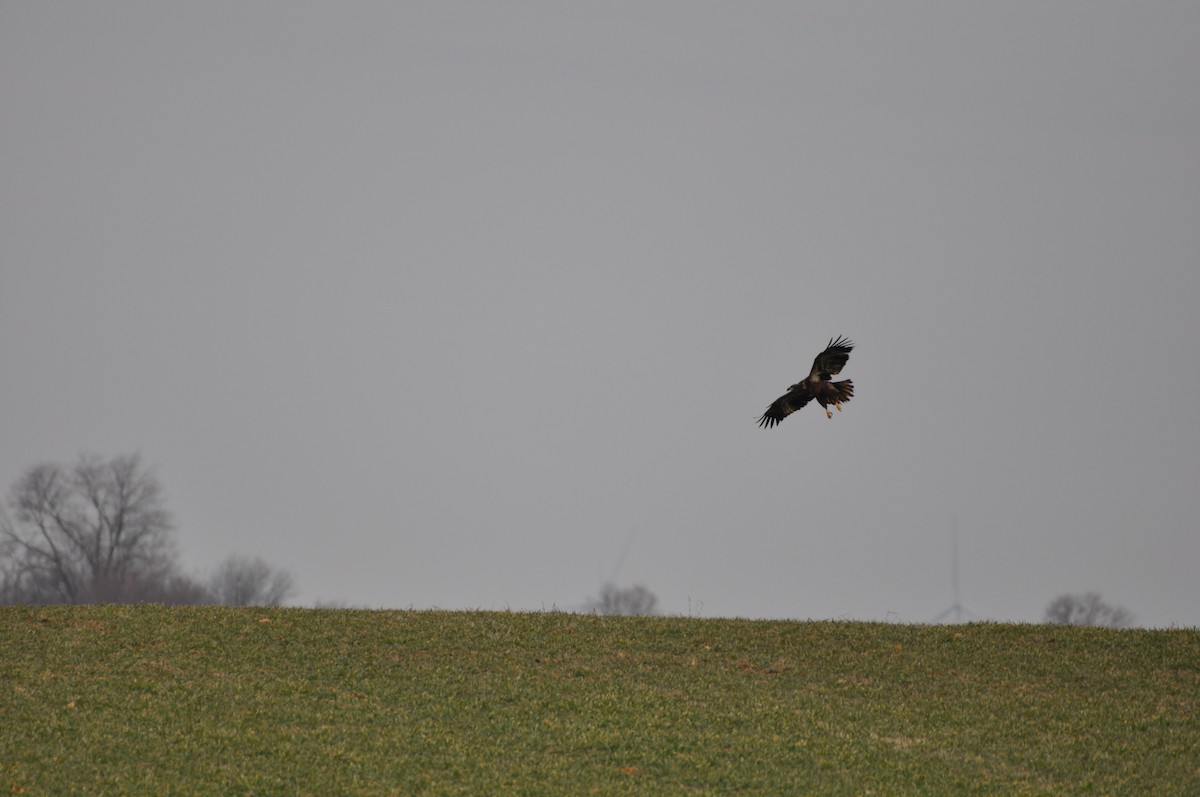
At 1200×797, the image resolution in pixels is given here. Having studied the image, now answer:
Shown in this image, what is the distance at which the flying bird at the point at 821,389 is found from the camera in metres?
24.6

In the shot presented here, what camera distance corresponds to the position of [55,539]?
3612 inches

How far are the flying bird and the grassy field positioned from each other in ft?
11.9

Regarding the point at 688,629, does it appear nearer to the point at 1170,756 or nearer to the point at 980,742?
the point at 980,742

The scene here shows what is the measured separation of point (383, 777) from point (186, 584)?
8779cm

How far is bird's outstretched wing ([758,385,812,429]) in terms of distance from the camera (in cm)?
2508

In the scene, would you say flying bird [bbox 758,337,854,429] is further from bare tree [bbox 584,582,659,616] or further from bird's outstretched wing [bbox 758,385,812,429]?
bare tree [bbox 584,582,659,616]

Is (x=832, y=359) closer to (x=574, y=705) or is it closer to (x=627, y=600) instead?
(x=574, y=705)

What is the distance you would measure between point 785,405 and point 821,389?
2.55ft

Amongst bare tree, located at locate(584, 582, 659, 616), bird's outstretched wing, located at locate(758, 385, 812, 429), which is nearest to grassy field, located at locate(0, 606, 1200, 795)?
bird's outstretched wing, located at locate(758, 385, 812, 429)

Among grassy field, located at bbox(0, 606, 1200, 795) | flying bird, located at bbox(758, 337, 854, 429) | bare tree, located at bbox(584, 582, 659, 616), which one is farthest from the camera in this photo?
bare tree, located at bbox(584, 582, 659, 616)

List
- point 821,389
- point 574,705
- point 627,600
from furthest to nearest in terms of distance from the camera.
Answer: point 627,600, point 821,389, point 574,705

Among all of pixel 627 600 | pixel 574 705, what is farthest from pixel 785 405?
pixel 627 600

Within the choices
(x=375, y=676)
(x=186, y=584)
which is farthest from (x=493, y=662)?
(x=186, y=584)

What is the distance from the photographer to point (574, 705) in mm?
20188
